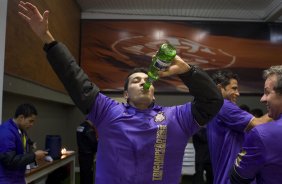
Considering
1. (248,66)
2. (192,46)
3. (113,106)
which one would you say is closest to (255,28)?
(248,66)

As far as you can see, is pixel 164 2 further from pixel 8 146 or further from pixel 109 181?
pixel 109 181

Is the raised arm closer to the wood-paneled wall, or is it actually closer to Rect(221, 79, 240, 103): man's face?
Rect(221, 79, 240, 103): man's face

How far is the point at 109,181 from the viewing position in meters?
1.52

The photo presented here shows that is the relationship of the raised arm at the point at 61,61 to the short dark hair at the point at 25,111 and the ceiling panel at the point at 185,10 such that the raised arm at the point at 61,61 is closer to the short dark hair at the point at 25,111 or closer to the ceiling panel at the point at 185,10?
the short dark hair at the point at 25,111

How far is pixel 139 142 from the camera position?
5.02ft

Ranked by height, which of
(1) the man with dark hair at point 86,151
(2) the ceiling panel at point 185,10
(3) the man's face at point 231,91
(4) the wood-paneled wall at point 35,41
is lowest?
(1) the man with dark hair at point 86,151

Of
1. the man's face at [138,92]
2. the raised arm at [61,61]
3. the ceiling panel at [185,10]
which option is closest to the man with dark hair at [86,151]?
the ceiling panel at [185,10]

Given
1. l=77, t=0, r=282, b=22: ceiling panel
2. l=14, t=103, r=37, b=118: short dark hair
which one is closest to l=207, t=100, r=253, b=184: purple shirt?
l=14, t=103, r=37, b=118: short dark hair

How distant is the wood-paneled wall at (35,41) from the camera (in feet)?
12.1

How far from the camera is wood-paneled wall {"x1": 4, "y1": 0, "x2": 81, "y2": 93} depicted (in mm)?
3703

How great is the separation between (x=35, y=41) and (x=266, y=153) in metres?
3.73

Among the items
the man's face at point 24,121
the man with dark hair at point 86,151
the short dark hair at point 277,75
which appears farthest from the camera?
the man with dark hair at point 86,151

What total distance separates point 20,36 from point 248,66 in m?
5.12

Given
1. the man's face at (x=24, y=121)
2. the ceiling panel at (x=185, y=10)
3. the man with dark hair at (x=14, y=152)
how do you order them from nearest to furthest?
the man with dark hair at (x=14, y=152)
the man's face at (x=24, y=121)
the ceiling panel at (x=185, y=10)
